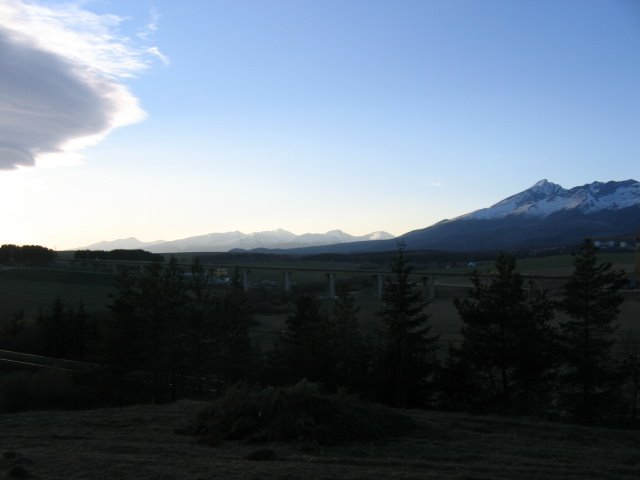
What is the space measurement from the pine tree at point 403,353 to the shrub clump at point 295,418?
36.3 feet

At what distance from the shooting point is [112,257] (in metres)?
114

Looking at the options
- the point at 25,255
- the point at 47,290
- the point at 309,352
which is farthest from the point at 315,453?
the point at 25,255

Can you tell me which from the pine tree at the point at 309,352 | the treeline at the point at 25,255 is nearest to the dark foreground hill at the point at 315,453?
the pine tree at the point at 309,352

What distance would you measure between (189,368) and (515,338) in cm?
1552

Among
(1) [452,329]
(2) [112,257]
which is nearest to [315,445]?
(1) [452,329]

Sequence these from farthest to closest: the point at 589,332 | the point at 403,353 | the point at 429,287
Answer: the point at 429,287, the point at 403,353, the point at 589,332

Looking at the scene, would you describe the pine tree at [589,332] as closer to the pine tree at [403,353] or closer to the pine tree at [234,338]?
the pine tree at [403,353]

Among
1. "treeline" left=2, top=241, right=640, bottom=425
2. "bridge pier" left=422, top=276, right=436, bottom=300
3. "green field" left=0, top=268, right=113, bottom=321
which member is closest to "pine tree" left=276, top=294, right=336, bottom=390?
"treeline" left=2, top=241, right=640, bottom=425

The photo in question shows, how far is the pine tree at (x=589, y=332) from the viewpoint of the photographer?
24.7 metres

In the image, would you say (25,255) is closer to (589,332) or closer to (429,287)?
(429,287)

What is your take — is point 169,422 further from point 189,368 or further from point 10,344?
Answer: point 10,344

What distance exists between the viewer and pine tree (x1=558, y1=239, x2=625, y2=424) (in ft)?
80.9

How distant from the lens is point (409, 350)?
26.6m

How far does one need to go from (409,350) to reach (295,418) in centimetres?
1389
